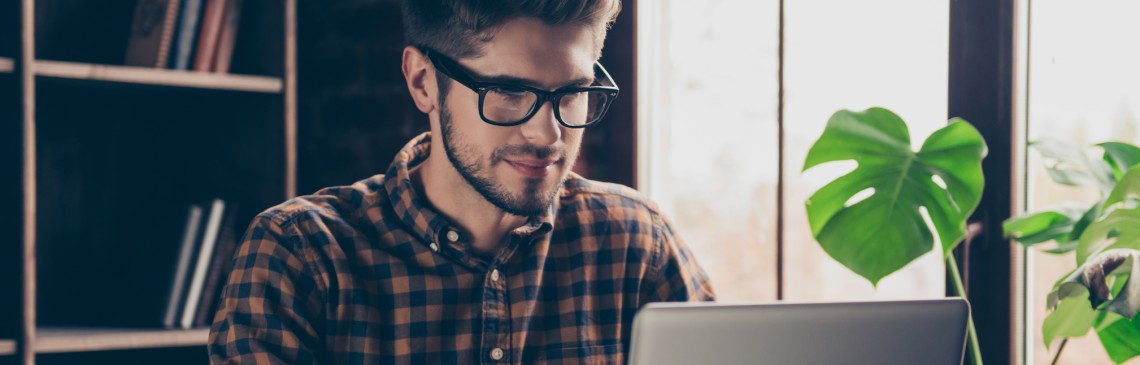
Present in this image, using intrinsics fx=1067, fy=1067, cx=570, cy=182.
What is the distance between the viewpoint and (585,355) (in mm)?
1408

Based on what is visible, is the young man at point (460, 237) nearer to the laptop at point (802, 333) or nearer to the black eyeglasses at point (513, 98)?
the black eyeglasses at point (513, 98)

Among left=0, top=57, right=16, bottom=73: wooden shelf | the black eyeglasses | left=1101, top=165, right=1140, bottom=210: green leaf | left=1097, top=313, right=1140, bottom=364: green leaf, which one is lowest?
left=1097, top=313, right=1140, bottom=364: green leaf

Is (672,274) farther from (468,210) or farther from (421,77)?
(421,77)

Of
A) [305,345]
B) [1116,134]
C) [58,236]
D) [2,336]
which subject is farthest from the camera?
[58,236]

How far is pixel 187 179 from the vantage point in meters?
2.13

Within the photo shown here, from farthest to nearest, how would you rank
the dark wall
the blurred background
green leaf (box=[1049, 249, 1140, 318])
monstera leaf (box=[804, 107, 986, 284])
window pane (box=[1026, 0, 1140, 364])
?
the dark wall → the blurred background → window pane (box=[1026, 0, 1140, 364]) → monstera leaf (box=[804, 107, 986, 284]) → green leaf (box=[1049, 249, 1140, 318])

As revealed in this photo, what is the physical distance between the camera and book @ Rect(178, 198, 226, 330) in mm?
1916

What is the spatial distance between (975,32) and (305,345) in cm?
106

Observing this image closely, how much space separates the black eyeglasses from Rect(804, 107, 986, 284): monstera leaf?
32cm

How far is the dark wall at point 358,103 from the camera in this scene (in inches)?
82.0

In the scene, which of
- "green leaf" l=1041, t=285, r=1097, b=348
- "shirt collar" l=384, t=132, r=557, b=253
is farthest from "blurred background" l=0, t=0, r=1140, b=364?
"shirt collar" l=384, t=132, r=557, b=253

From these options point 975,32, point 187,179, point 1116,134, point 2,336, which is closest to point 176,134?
point 187,179

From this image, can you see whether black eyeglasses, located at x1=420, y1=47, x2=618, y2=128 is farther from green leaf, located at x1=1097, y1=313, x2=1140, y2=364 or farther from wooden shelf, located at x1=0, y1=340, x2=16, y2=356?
wooden shelf, located at x1=0, y1=340, x2=16, y2=356

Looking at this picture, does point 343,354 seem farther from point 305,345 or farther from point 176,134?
point 176,134
